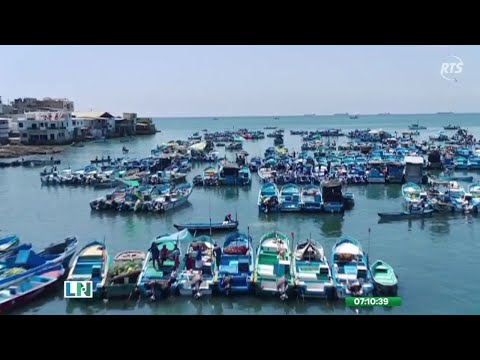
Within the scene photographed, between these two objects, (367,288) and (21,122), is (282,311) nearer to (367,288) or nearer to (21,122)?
(367,288)

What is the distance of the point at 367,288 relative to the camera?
1105cm

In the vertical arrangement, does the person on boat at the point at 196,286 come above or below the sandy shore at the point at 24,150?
below

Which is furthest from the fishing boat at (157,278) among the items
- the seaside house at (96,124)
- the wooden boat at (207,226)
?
the seaside house at (96,124)

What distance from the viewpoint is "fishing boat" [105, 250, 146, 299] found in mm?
11180

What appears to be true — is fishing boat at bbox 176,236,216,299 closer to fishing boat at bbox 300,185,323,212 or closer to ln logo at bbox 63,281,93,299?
ln logo at bbox 63,281,93,299

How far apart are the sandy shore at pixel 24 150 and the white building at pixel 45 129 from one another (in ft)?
6.94

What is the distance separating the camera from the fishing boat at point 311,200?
20.3 metres

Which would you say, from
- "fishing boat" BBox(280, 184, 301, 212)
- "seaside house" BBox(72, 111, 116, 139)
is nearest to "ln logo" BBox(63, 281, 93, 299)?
"fishing boat" BBox(280, 184, 301, 212)

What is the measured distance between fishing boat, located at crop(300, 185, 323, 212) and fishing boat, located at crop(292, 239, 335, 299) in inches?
281

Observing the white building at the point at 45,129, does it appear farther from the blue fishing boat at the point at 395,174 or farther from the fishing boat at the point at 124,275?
the fishing boat at the point at 124,275

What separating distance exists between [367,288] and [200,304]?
399 cm

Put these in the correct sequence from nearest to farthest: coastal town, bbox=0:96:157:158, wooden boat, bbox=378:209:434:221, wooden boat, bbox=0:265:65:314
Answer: wooden boat, bbox=0:265:65:314 → wooden boat, bbox=378:209:434:221 → coastal town, bbox=0:96:157:158
